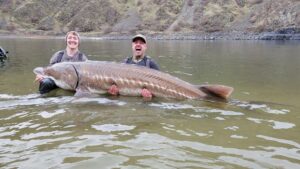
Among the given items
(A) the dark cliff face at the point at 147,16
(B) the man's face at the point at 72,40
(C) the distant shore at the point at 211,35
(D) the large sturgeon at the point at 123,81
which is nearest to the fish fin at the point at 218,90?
(D) the large sturgeon at the point at 123,81

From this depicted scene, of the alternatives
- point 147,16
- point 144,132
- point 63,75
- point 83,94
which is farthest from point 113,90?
point 147,16

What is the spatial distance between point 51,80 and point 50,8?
142 metres

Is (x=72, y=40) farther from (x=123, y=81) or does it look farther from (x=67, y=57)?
(x=123, y=81)

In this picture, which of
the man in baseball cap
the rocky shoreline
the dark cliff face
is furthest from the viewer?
→ the dark cliff face

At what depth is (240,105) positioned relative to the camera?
11438 mm

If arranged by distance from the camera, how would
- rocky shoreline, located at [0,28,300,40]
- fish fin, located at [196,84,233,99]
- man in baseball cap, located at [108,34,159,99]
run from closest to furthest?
fish fin, located at [196,84,233,99]
man in baseball cap, located at [108,34,159,99]
rocky shoreline, located at [0,28,300,40]

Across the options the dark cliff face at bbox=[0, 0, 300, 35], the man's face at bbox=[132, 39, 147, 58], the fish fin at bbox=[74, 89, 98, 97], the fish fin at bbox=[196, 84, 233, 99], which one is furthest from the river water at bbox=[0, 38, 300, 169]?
the dark cliff face at bbox=[0, 0, 300, 35]

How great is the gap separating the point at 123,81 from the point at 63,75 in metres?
A: 1.78

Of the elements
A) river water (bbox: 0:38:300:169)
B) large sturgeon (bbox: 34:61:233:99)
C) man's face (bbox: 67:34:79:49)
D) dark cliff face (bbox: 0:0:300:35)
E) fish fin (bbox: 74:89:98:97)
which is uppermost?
dark cliff face (bbox: 0:0:300:35)

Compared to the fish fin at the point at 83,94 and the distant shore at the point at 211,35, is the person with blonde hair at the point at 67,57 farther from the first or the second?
the distant shore at the point at 211,35

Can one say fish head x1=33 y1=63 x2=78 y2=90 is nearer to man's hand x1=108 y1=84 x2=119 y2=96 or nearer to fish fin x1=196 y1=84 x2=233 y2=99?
man's hand x1=108 y1=84 x2=119 y2=96

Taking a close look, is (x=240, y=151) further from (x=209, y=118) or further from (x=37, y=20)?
(x=37, y=20)

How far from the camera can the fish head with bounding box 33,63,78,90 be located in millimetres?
12586

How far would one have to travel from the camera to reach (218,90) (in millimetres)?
11727
